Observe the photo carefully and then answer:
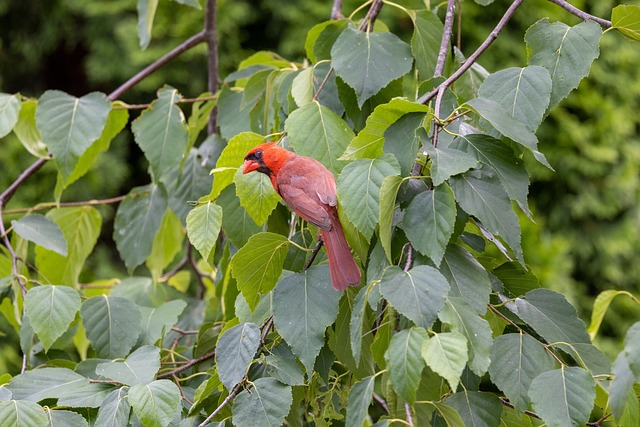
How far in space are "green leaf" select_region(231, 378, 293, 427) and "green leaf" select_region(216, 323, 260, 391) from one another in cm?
3

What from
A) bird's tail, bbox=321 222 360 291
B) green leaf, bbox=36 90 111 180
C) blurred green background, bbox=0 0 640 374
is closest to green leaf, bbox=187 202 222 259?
bird's tail, bbox=321 222 360 291

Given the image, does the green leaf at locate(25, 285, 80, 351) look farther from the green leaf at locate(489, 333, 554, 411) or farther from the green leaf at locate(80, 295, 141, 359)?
the green leaf at locate(489, 333, 554, 411)

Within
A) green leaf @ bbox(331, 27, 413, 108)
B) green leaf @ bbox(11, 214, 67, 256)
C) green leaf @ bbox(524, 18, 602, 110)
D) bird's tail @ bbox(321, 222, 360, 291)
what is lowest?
green leaf @ bbox(11, 214, 67, 256)

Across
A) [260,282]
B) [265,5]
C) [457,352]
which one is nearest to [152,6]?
[260,282]

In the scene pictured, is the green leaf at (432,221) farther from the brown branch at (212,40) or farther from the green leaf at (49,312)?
the brown branch at (212,40)

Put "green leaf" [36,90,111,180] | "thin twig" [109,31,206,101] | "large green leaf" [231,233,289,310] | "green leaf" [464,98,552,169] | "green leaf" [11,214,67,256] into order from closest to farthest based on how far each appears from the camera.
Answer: "green leaf" [464,98,552,169] < "large green leaf" [231,233,289,310] < "green leaf" [36,90,111,180] < "green leaf" [11,214,67,256] < "thin twig" [109,31,206,101]

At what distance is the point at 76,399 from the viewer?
1.29 metres

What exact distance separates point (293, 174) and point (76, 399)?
51cm

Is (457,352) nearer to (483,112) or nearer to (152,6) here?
(483,112)

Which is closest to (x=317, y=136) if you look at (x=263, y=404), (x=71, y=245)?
(x=263, y=404)

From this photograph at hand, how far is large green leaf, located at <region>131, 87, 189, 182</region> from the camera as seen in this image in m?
1.79

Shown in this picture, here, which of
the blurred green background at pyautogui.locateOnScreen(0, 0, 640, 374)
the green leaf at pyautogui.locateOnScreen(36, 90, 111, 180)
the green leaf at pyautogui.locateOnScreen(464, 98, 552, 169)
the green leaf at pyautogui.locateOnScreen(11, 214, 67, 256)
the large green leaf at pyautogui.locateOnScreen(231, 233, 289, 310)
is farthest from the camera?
the blurred green background at pyautogui.locateOnScreen(0, 0, 640, 374)

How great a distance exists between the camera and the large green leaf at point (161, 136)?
70.4 inches

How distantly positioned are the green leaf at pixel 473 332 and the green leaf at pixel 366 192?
0.54ft
